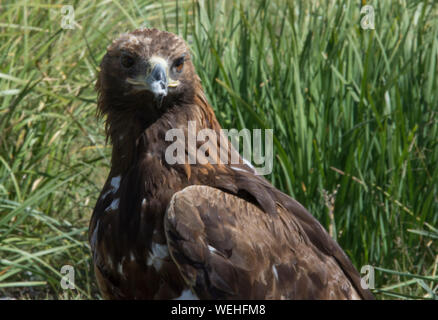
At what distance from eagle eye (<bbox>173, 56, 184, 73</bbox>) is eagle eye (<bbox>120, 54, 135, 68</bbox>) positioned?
0.18 metres

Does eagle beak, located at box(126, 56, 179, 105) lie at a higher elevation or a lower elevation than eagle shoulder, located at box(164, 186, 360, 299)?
higher

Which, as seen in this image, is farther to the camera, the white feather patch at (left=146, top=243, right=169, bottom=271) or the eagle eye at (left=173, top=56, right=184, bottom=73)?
the eagle eye at (left=173, top=56, right=184, bottom=73)

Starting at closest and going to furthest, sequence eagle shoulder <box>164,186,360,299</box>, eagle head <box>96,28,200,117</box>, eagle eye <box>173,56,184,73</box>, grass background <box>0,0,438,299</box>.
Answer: eagle shoulder <box>164,186,360,299</box> → eagle head <box>96,28,200,117</box> → eagle eye <box>173,56,184,73</box> → grass background <box>0,0,438,299</box>

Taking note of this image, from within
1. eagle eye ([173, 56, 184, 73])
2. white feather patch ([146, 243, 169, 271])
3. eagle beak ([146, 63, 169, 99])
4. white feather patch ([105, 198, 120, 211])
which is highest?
eagle eye ([173, 56, 184, 73])

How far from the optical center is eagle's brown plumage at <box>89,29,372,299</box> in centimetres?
299

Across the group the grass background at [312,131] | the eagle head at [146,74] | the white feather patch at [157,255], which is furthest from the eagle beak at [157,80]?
the grass background at [312,131]

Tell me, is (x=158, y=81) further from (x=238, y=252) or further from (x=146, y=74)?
(x=238, y=252)

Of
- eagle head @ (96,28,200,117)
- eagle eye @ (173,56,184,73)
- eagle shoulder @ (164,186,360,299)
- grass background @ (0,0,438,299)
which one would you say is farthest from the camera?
grass background @ (0,0,438,299)

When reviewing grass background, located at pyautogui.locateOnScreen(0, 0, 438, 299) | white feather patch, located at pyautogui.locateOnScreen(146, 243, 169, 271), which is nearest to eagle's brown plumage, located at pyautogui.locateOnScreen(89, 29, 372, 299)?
white feather patch, located at pyautogui.locateOnScreen(146, 243, 169, 271)

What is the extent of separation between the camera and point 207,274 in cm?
295

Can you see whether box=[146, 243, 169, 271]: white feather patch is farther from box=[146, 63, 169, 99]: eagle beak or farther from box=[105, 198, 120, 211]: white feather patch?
box=[146, 63, 169, 99]: eagle beak

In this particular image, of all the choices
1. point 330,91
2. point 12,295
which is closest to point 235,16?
point 330,91

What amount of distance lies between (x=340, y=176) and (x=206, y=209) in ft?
4.91

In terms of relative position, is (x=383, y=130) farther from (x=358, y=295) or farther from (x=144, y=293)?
(x=144, y=293)
